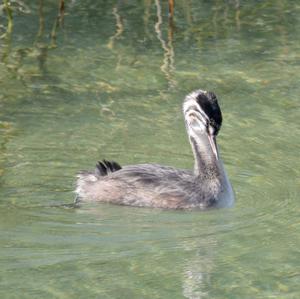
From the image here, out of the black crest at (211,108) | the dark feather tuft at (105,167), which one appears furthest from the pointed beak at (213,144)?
the dark feather tuft at (105,167)

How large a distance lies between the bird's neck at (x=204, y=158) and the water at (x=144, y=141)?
1.19 ft

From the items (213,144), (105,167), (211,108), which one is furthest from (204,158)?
(105,167)

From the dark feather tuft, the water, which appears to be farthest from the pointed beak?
the dark feather tuft

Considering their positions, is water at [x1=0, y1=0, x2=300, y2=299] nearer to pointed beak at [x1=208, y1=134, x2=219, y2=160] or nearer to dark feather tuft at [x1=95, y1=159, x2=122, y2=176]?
dark feather tuft at [x1=95, y1=159, x2=122, y2=176]

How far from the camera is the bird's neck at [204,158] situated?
1211 centimetres

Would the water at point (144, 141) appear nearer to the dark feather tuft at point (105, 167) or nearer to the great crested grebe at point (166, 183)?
the great crested grebe at point (166, 183)

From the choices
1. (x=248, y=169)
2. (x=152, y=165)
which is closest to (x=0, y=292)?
(x=152, y=165)

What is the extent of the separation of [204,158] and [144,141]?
3.42 feet

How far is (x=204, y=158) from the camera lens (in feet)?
40.2

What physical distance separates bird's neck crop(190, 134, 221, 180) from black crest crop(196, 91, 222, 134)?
329 millimetres

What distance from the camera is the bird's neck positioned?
12.1 meters

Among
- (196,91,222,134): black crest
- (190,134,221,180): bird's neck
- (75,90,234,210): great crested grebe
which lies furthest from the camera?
(190,134,221,180): bird's neck

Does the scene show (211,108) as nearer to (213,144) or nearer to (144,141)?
(213,144)

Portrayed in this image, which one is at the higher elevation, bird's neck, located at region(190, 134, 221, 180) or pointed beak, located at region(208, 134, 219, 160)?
pointed beak, located at region(208, 134, 219, 160)
